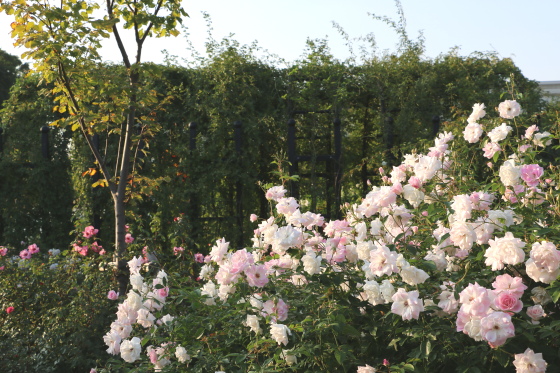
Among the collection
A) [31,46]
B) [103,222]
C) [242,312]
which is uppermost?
[31,46]

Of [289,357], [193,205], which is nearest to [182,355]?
[289,357]

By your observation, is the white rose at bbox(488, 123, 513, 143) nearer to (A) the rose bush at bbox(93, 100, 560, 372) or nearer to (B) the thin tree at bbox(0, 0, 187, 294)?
(A) the rose bush at bbox(93, 100, 560, 372)

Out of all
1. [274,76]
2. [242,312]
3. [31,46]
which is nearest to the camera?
[242,312]

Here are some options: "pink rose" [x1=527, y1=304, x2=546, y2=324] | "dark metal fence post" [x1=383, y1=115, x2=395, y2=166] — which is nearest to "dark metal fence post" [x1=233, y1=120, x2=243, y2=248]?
"dark metal fence post" [x1=383, y1=115, x2=395, y2=166]

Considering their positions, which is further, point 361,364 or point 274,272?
point 274,272

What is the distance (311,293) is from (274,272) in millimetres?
196

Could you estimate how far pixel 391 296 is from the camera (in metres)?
2.33

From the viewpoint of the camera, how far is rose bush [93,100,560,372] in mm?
2189

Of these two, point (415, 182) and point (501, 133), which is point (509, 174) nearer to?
point (415, 182)

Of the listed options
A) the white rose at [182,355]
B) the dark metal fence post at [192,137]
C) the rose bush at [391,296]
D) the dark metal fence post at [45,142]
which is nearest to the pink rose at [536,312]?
the rose bush at [391,296]

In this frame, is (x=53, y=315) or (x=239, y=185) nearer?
(x=53, y=315)

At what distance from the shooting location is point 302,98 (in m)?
7.52

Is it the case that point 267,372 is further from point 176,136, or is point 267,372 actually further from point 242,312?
point 176,136

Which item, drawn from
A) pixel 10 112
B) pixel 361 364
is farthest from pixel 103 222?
pixel 361 364
